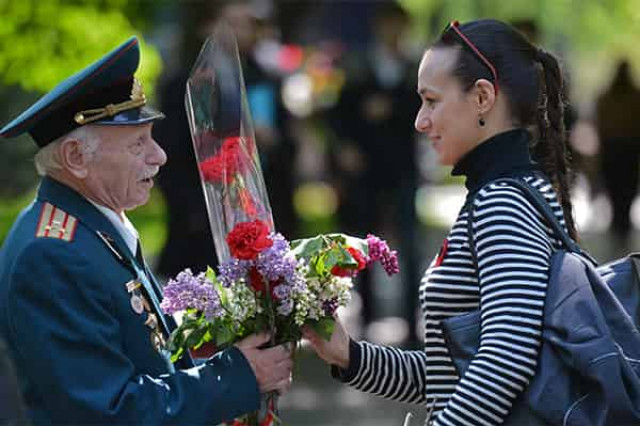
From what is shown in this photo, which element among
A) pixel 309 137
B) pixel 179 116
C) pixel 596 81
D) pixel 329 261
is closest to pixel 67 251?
pixel 329 261

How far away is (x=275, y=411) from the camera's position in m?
3.33

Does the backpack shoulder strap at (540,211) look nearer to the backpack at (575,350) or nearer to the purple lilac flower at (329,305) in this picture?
the backpack at (575,350)

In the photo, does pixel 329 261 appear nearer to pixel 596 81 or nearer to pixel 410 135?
pixel 410 135

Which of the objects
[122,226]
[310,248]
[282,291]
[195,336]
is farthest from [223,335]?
[122,226]

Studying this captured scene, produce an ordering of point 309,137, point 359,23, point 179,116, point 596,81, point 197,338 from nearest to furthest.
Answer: point 197,338 → point 179,116 → point 309,137 → point 359,23 → point 596,81

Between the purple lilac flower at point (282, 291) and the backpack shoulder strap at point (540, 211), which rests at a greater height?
the backpack shoulder strap at point (540, 211)

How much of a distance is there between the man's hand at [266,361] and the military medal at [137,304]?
233mm

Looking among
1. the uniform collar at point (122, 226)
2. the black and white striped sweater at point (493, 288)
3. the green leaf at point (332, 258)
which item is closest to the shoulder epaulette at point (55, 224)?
the uniform collar at point (122, 226)

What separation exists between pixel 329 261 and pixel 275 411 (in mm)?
411

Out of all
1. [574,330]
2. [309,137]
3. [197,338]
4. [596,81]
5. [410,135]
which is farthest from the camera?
[596,81]

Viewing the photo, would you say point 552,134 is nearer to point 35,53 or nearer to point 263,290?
point 263,290

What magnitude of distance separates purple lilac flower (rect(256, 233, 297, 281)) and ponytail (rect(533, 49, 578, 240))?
25.7 inches

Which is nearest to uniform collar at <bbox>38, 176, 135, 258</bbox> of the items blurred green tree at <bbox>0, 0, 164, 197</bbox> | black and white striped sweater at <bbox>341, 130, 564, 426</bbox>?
black and white striped sweater at <bbox>341, 130, 564, 426</bbox>

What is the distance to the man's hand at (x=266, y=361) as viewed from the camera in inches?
125
